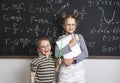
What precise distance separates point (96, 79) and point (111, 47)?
428mm

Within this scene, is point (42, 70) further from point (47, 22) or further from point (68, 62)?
point (47, 22)

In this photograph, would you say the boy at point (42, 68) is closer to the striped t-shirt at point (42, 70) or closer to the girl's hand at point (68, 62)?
the striped t-shirt at point (42, 70)

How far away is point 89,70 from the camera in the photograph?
105 inches

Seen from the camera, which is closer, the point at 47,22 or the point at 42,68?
the point at 42,68

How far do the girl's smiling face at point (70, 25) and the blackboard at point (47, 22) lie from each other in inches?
7.9

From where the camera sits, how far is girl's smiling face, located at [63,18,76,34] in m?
2.34

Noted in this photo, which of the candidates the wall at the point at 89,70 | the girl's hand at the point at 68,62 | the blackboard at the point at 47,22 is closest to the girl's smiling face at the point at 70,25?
the blackboard at the point at 47,22

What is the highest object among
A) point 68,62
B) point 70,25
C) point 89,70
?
point 70,25

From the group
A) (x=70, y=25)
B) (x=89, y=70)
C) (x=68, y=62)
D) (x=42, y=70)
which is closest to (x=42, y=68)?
(x=42, y=70)

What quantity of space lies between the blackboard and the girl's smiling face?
0.66 ft

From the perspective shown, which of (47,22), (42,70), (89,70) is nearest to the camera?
(42,70)

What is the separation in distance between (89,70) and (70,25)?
657mm

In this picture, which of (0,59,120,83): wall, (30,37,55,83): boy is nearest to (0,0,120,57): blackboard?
(0,59,120,83): wall

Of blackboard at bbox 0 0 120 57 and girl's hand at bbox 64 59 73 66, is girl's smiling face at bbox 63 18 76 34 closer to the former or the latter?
blackboard at bbox 0 0 120 57
